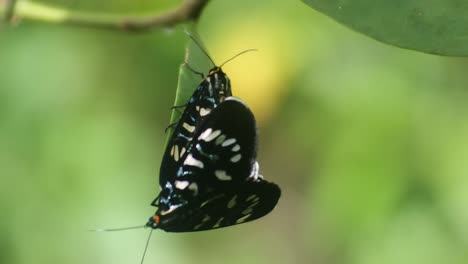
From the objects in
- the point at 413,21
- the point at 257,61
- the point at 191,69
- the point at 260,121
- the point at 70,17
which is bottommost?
the point at 260,121

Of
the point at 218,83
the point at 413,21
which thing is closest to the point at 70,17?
the point at 218,83

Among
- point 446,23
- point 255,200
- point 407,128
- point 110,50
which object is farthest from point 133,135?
point 446,23

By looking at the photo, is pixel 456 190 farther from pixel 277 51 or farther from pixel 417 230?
pixel 277 51

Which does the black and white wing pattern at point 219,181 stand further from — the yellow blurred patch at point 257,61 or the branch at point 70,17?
the yellow blurred patch at point 257,61

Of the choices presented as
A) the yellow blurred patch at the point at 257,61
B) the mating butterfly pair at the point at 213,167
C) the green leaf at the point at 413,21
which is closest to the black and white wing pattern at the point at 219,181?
the mating butterfly pair at the point at 213,167

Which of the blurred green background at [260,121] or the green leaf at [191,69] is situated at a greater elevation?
the green leaf at [191,69]

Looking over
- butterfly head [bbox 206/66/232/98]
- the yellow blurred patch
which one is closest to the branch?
butterfly head [bbox 206/66/232/98]

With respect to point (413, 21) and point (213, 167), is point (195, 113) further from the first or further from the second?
point (413, 21)
